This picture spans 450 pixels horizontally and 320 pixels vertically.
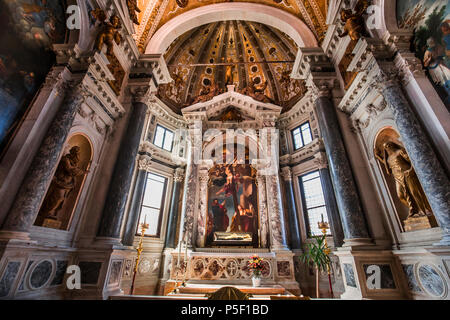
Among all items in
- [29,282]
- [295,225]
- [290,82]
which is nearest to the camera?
[29,282]

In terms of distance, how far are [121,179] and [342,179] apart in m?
7.19

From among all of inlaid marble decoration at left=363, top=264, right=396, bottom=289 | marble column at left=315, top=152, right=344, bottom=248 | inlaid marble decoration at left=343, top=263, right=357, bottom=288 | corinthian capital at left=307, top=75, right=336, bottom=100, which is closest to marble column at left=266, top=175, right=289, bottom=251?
marble column at left=315, top=152, right=344, bottom=248

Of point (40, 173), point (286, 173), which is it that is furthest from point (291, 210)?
point (40, 173)

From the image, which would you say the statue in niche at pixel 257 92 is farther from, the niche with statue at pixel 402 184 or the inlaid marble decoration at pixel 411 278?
the inlaid marble decoration at pixel 411 278

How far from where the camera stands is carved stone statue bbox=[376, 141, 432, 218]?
4707mm

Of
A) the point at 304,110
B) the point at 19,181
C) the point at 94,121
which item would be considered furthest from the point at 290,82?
the point at 19,181

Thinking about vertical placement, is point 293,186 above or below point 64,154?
above

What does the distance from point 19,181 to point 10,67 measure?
2.61 meters

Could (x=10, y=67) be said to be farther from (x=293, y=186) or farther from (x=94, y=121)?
(x=293, y=186)

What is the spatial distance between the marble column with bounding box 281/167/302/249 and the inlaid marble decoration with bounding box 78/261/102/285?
28.0 feet

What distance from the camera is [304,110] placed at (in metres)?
11.7

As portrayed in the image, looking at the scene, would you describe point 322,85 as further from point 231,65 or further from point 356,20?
point 231,65

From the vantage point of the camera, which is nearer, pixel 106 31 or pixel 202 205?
pixel 106 31

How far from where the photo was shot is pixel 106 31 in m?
6.40
